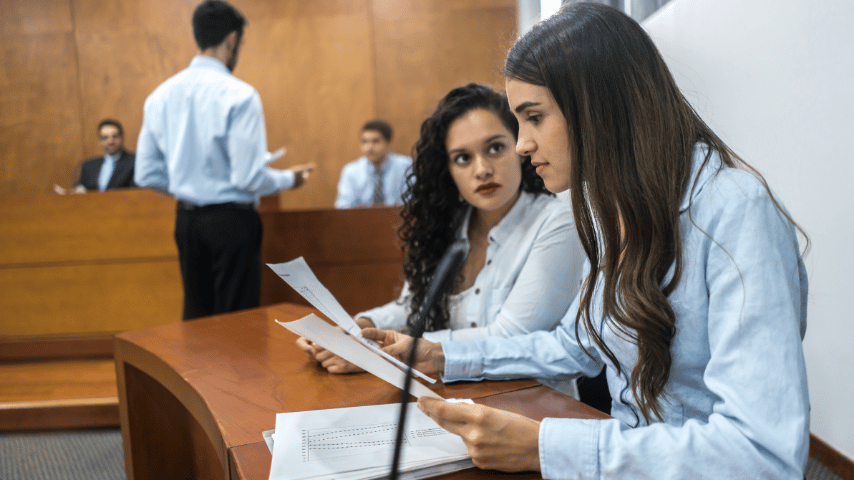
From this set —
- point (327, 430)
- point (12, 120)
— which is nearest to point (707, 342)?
point (327, 430)

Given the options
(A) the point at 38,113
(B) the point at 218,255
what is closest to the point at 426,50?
(B) the point at 218,255

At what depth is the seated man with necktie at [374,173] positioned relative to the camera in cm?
442

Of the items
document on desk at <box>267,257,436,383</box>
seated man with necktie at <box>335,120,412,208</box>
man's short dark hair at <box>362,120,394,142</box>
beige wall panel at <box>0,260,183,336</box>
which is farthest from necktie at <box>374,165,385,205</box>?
document on desk at <box>267,257,436,383</box>

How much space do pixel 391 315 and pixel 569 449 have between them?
945 mm

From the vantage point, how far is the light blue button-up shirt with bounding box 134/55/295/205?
2441mm

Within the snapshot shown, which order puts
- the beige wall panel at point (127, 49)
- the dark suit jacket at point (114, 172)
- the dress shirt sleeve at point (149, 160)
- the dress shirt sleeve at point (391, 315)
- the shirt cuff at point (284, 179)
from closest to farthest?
the dress shirt sleeve at point (391, 315) → the dress shirt sleeve at point (149, 160) → the shirt cuff at point (284, 179) → the dark suit jacket at point (114, 172) → the beige wall panel at point (127, 49)

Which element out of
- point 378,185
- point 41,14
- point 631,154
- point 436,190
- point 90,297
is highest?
point 41,14

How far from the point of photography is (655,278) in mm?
734

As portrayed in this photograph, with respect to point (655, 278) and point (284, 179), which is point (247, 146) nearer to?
point (284, 179)

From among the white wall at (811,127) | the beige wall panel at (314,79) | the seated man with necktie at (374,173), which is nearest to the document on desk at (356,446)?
the white wall at (811,127)

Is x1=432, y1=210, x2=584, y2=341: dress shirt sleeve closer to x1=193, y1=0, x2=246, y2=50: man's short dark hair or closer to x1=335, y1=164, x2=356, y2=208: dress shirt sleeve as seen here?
x1=193, y1=0, x2=246, y2=50: man's short dark hair

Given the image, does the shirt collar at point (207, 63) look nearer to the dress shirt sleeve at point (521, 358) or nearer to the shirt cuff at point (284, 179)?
the shirt cuff at point (284, 179)

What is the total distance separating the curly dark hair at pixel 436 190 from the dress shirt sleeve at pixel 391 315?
0.07ft

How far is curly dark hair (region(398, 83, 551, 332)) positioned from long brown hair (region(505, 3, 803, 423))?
71 centimetres
